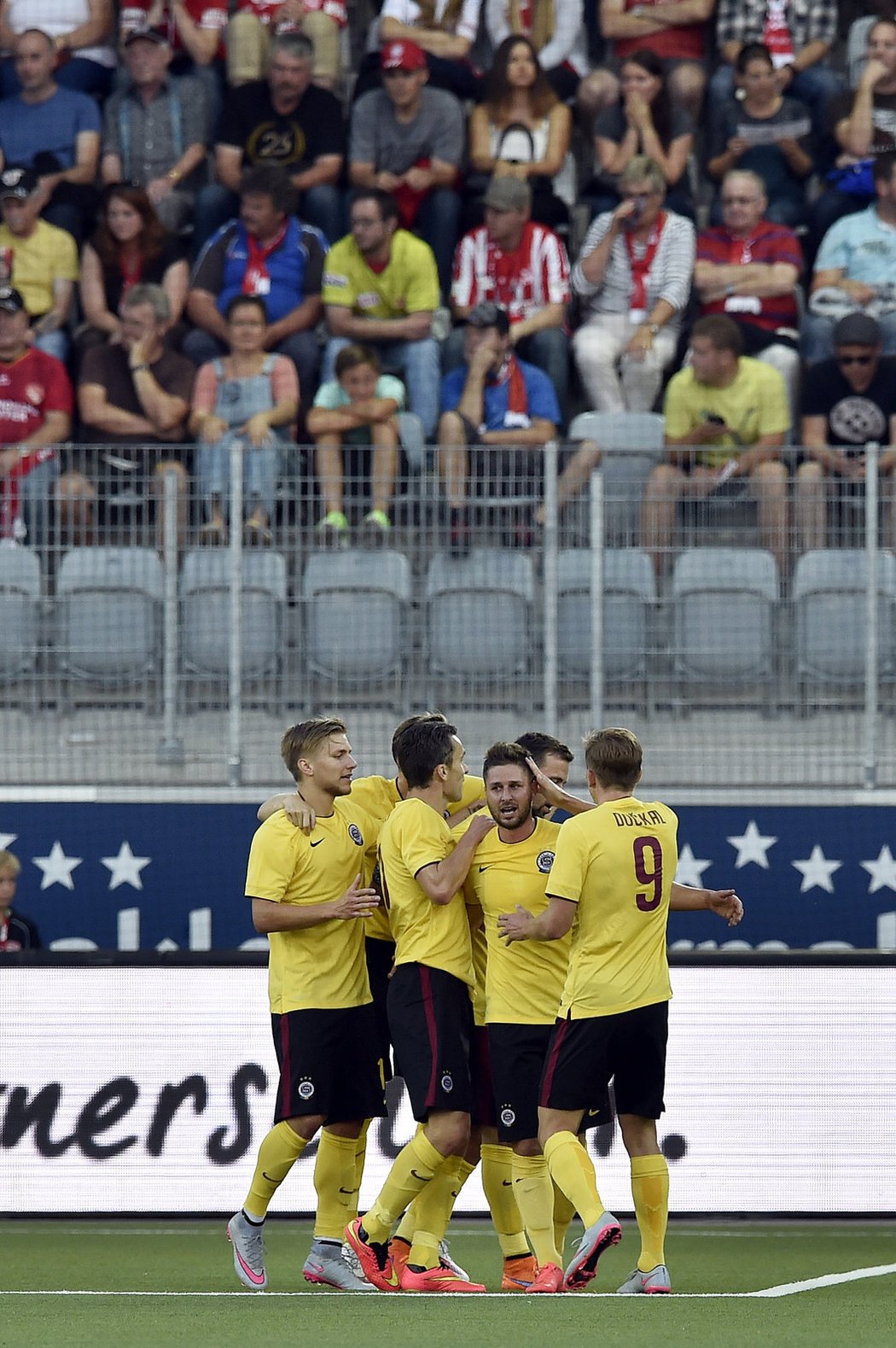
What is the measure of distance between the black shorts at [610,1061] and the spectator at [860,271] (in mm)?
6710

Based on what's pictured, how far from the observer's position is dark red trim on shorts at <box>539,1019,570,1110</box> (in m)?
6.03

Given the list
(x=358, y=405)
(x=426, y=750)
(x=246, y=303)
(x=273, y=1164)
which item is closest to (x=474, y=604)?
(x=358, y=405)

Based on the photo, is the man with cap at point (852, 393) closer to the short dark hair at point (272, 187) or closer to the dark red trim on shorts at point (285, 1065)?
the short dark hair at point (272, 187)

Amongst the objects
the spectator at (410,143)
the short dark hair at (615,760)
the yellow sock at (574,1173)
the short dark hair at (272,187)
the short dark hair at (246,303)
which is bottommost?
the yellow sock at (574,1173)

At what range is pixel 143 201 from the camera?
12.4 m

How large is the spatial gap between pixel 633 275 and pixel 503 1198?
7059 mm

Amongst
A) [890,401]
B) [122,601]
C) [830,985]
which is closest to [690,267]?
[890,401]

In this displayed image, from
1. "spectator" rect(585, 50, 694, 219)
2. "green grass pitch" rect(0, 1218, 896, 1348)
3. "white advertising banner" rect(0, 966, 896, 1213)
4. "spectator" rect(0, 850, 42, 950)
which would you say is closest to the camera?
"green grass pitch" rect(0, 1218, 896, 1348)

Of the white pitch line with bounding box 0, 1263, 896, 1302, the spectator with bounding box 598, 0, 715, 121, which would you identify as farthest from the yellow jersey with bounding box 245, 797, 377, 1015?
the spectator with bounding box 598, 0, 715, 121

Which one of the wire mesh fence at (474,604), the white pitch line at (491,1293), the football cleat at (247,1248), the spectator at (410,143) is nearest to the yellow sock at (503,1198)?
the white pitch line at (491,1293)

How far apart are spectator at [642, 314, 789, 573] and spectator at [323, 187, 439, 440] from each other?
5.50 feet

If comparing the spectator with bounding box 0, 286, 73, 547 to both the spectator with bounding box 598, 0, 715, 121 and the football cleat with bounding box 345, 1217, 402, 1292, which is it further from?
the football cleat with bounding box 345, 1217, 402, 1292

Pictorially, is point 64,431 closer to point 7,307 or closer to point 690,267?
point 7,307

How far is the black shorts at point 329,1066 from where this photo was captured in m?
6.42
